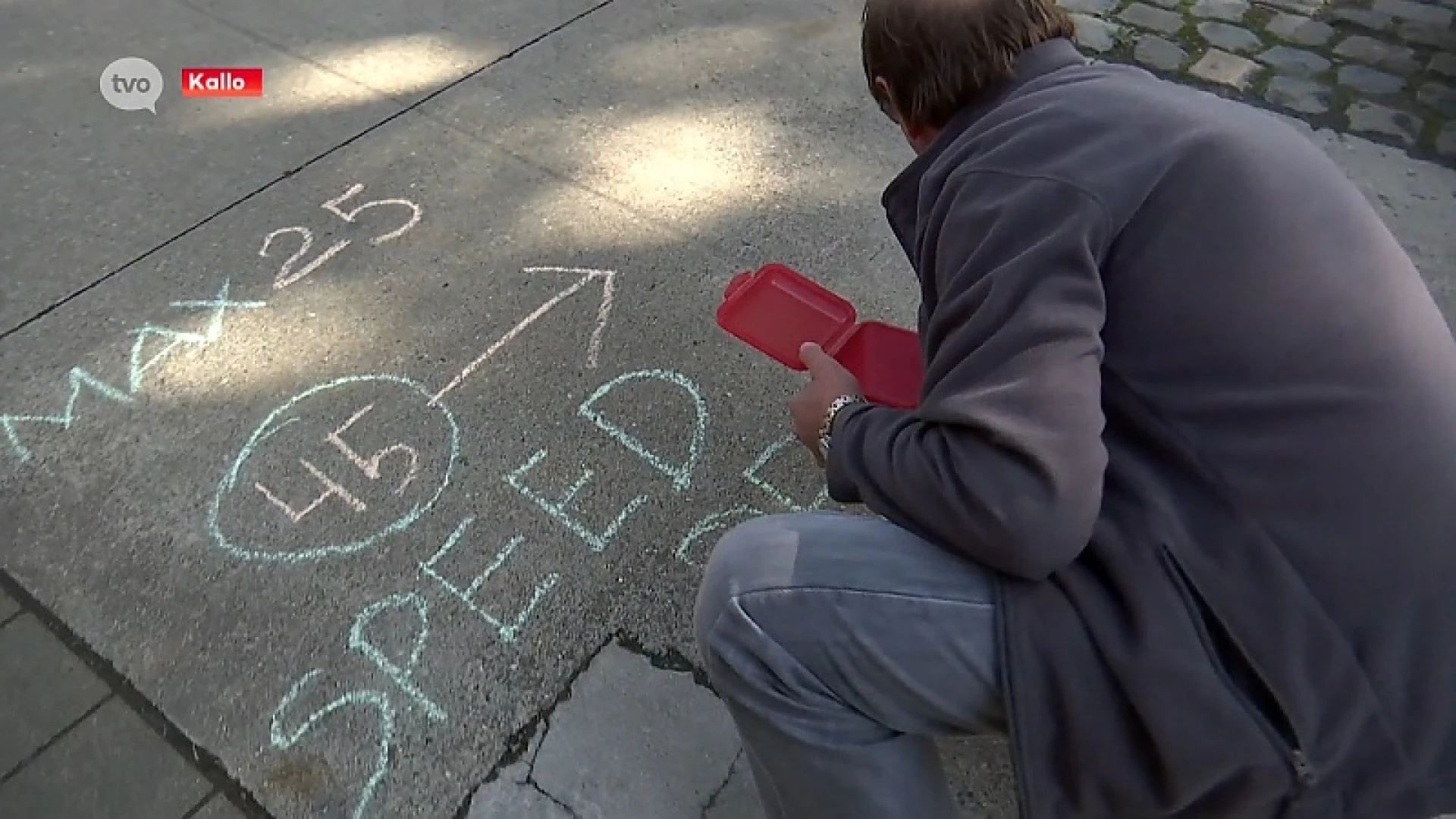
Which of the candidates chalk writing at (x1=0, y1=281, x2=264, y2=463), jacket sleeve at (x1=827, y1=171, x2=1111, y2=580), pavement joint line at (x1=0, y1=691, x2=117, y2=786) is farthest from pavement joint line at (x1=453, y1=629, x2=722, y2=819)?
chalk writing at (x1=0, y1=281, x2=264, y2=463)

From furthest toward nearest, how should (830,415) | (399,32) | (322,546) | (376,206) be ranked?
1. (399,32)
2. (376,206)
3. (322,546)
4. (830,415)

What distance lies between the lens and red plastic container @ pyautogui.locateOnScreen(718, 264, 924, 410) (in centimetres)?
181

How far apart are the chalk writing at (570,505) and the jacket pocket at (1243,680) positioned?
1.19m

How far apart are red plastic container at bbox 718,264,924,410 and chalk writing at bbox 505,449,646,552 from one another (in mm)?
435

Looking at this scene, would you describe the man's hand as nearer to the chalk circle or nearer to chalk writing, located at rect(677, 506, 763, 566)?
chalk writing, located at rect(677, 506, 763, 566)

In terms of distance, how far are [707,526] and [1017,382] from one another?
1075mm

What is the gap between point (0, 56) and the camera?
11.4 feet

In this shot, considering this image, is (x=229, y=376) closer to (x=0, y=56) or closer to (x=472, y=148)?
(x=472, y=148)

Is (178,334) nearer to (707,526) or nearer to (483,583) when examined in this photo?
(483,583)

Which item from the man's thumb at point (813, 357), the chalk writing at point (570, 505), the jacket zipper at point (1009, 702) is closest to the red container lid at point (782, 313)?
the man's thumb at point (813, 357)

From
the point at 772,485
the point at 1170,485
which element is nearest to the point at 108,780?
the point at 772,485

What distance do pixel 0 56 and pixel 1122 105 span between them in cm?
365

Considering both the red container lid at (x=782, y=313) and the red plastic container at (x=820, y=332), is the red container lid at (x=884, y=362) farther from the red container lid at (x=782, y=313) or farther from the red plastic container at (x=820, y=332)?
the red container lid at (x=782, y=313)

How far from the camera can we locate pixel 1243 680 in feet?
3.86
